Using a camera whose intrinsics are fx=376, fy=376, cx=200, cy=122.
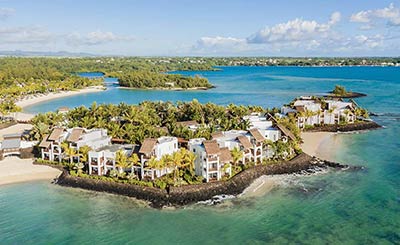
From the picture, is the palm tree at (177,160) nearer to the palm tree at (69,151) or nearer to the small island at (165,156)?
the small island at (165,156)

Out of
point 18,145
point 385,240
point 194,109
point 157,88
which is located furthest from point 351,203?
point 157,88

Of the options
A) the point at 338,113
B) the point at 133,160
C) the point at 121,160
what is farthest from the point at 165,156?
the point at 338,113

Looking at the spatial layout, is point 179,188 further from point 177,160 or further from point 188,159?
point 188,159

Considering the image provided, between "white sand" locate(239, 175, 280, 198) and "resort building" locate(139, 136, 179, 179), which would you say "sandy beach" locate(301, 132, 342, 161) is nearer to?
"white sand" locate(239, 175, 280, 198)

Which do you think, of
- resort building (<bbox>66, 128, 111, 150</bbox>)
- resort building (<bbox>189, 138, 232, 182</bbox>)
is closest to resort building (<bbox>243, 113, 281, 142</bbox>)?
resort building (<bbox>189, 138, 232, 182</bbox>)

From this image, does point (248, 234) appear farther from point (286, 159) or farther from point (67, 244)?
point (286, 159)
